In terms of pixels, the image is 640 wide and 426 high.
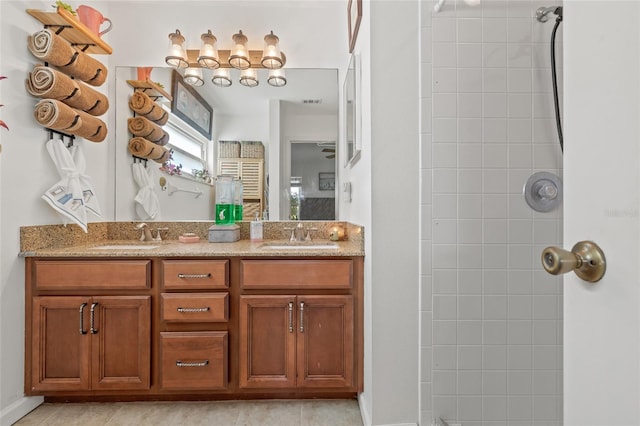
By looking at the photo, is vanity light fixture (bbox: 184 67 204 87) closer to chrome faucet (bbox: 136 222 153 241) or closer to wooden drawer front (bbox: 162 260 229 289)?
chrome faucet (bbox: 136 222 153 241)

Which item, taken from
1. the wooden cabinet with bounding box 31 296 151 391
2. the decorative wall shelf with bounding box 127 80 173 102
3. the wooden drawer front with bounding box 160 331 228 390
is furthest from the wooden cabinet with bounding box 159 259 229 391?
the decorative wall shelf with bounding box 127 80 173 102

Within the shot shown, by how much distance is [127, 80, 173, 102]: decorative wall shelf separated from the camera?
2387 mm

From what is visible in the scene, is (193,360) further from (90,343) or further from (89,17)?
(89,17)

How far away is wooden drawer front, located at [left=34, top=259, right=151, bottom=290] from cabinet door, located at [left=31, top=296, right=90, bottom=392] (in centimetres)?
8

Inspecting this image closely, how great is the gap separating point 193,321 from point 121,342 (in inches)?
15.1

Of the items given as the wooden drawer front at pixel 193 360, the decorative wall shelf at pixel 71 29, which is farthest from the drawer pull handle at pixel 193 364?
the decorative wall shelf at pixel 71 29

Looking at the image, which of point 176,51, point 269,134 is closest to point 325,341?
point 269,134

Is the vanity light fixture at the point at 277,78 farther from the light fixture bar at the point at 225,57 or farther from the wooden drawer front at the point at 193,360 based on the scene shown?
the wooden drawer front at the point at 193,360

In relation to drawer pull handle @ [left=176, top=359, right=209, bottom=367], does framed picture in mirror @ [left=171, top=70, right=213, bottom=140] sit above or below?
above

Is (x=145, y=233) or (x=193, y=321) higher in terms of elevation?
(x=145, y=233)

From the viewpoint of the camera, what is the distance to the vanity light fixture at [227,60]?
2309 millimetres

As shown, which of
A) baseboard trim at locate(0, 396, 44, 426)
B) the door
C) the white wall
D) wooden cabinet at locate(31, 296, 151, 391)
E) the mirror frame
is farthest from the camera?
the mirror frame

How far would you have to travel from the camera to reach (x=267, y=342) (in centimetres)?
177

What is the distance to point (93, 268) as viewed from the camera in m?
1.75
